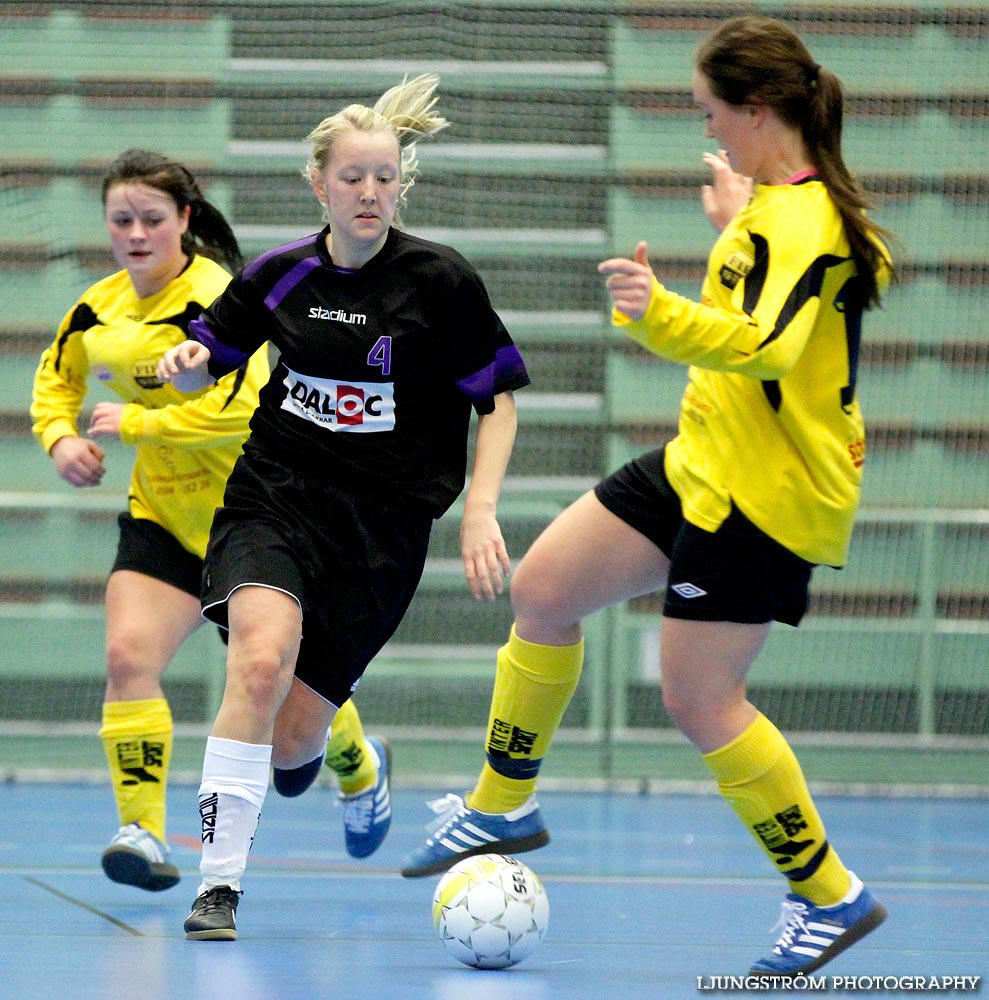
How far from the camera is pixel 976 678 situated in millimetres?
7105

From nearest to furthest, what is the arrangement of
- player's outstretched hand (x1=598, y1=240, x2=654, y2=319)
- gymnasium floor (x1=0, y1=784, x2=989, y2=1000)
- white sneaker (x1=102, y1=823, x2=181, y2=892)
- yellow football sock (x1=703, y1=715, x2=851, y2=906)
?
player's outstretched hand (x1=598, y1=240, x2=654, y2=319)
gymnasium floor (x1=0, y1=784, x2=989, y2=1000)
yellow football sock (x1=703, y1=715, x2=851, y2=906)
white sneaker (x1=102, y1=823, x2=181, y2=892)

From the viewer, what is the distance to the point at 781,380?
284 centimetres

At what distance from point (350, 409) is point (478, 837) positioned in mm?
954

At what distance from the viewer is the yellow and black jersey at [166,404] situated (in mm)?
3768

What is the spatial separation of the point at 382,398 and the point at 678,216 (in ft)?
15.1

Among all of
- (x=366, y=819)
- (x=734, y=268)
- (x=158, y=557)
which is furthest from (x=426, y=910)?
Answer: (x=734, y=268)

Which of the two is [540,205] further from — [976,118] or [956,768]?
[956,768]

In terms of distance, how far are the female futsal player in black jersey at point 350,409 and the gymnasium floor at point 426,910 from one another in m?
0.49

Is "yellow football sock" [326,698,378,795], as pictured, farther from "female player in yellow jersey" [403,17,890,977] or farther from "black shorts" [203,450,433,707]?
"female player in yellow jersey" [403,17,890,977]

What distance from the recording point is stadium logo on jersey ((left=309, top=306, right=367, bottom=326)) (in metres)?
3.17

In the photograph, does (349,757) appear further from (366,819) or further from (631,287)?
(631,287)

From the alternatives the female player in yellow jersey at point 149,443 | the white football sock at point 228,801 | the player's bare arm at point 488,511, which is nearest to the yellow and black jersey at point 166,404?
the female player in yellow jersey at point 149,443

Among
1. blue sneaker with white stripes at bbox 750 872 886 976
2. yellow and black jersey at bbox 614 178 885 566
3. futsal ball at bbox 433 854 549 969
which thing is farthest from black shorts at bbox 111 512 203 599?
blue sneaker with white stripes at bbox 750 872 886 976

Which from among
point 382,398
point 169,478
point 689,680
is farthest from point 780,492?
point 169,478
